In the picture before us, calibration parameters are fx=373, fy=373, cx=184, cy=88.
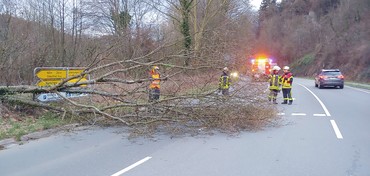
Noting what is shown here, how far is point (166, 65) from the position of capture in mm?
10602

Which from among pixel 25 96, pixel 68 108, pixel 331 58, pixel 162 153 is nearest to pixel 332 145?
pixel 162 153

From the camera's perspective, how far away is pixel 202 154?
6.98 metres

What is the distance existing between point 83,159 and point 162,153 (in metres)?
1.45

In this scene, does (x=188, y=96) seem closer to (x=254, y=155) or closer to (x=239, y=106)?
(x=239, y=106)

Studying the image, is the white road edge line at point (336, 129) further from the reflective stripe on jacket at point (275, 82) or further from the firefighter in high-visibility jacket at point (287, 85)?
the reflective stripe on jacket at point (275, 82)

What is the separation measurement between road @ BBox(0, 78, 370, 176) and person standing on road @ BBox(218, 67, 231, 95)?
65.3 inches

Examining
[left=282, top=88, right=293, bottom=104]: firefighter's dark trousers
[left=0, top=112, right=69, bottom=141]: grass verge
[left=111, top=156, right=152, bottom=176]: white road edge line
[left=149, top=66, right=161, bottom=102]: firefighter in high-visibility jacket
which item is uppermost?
[left=149, top=66, right=161, bottom=102]: firefighter in high-visibility jacket

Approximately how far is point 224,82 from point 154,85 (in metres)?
2.06

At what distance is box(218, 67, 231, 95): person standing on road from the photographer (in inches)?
408

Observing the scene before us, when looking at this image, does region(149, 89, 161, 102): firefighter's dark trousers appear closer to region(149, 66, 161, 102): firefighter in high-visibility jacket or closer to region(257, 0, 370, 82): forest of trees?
region(149, 66, 161, 102): firefighter in high-visibility jacket

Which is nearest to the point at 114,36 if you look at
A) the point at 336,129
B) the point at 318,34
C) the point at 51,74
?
the point at 51,74

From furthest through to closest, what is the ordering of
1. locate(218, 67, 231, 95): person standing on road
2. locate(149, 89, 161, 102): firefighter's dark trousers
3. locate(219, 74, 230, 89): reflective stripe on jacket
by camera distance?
locate(219, 74, 230, 89): reflective stripe on jacket < locate(218, 67, 231, 95): person standing on road < locate(149, 89, 161, 102): firefighter's dark trousers

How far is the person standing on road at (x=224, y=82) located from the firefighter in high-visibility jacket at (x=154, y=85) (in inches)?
69.8

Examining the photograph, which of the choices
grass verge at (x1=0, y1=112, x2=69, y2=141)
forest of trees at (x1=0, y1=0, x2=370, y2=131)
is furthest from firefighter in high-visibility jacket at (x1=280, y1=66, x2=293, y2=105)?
grass verge at (x1=0, y1=112, x2=69, y2=141)
